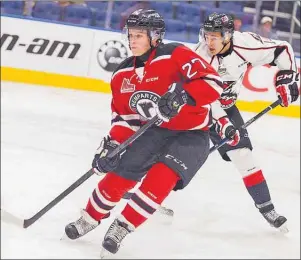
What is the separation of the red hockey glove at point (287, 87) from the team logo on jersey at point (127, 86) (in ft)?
1.21

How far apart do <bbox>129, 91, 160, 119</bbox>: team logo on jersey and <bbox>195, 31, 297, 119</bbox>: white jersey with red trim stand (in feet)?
0.63

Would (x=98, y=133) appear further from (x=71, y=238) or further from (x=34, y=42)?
(x=71, y=238)

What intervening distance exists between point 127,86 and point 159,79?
8 cm

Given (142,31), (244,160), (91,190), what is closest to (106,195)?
(142,31)

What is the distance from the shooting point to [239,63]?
6.95ft

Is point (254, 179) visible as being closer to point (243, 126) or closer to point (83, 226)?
point (243, 126)

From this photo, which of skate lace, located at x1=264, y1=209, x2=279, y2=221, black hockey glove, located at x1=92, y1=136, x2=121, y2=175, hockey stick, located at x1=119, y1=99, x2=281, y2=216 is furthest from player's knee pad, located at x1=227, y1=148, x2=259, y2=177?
black hockey glove, located at x1=92, y1=136, x2=121, y2=175

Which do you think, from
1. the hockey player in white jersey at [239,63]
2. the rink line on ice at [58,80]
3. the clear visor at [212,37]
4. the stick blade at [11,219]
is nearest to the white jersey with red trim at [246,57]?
the hockey player in white jersey at [239,63]

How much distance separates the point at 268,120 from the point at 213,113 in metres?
4.68

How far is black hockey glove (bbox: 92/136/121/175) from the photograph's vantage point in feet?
6.22

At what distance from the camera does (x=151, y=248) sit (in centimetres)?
316

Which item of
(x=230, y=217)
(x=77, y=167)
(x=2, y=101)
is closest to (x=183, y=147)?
(x=230, y=217)

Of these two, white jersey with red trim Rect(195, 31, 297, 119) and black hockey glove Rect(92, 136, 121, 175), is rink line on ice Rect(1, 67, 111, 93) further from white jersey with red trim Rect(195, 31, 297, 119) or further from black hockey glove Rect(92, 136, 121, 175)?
black hockey glove Rect(92, 136, 121, 175)

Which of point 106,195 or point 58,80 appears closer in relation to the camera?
point 106,195
